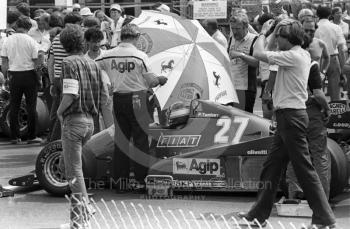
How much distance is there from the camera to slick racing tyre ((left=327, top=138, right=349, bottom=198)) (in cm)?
777

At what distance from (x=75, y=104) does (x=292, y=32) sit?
1.96 meters

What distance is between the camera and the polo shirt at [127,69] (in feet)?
27.7

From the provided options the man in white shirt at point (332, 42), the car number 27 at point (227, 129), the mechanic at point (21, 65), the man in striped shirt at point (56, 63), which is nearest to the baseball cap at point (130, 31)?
the car number 27 at point (227, 129)

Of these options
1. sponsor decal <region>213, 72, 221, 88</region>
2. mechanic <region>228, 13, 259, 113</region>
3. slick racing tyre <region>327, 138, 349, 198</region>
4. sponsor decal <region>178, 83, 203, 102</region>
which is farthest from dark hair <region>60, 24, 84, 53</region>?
mechanic <region>228, 13, 259, 113</region>

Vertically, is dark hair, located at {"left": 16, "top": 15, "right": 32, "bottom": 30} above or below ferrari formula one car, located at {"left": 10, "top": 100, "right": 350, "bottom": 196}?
above

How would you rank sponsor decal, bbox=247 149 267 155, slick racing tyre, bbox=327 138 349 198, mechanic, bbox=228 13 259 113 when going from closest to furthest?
slick racing tyre, bbox=327 138 349 198 < sponsor decal, bbox=247 149 267 155 < mechanic, bbox=228 13 259 113

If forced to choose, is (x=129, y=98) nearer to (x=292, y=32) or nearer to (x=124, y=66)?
(x=124, y=66)

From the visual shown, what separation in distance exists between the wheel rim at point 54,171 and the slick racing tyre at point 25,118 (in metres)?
4.51

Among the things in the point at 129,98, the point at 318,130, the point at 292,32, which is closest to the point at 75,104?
the point at 129,98

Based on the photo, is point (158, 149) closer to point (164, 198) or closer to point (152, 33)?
point (164, 198)

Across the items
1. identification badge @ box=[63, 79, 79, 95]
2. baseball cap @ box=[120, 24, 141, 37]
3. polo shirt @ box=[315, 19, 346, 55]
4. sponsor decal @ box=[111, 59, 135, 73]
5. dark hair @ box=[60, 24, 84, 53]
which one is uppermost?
dark hair @ box=[60, 24, 84, 53]

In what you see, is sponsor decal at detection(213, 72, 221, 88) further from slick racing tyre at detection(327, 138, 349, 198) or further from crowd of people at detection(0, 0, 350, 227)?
slick racing tyre at detection(327, 138, 349, 198)

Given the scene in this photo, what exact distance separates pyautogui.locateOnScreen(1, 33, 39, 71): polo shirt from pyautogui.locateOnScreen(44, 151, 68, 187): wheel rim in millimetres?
4184

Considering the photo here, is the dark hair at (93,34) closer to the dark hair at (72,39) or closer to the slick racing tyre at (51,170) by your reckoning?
the slick racing tyre at (51,170)
